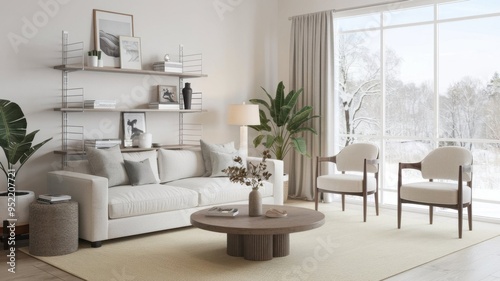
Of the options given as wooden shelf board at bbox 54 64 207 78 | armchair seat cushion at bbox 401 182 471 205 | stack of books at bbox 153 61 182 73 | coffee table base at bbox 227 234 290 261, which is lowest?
coffee table base at bbox 227 234 290 261

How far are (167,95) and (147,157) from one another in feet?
3.72

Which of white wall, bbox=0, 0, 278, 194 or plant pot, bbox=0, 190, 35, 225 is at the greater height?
white wall, bbox=0, 0, 278, 194

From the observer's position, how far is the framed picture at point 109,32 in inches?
262

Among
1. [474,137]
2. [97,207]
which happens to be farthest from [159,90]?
[474,137]

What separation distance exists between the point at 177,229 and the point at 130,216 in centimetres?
75

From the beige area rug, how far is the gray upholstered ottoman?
0.10 meters

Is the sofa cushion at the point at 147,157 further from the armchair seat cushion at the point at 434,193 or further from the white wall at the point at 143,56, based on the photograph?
the armchair seat cushion at the point at 434,193

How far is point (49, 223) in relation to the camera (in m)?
5.05

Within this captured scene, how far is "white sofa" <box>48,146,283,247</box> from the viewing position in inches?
211

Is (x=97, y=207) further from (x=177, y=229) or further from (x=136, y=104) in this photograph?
(x=136, y=104)

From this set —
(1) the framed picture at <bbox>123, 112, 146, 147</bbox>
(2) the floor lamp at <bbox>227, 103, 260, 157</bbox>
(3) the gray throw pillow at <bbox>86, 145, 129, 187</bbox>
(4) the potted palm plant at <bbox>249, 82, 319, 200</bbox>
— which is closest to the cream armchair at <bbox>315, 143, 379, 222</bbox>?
(4) the potted palm plant at <bbox>249, 82, 319, 200</bbox>

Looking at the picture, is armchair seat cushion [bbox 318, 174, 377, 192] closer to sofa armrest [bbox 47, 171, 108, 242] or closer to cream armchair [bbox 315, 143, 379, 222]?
cream armchair [bbox 315, 143, 379, 222]

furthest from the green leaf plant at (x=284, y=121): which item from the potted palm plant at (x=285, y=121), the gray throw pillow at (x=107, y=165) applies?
the gray throw pillow at (x=107, y=165)

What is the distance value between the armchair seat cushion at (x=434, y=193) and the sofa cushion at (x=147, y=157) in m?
2.85
